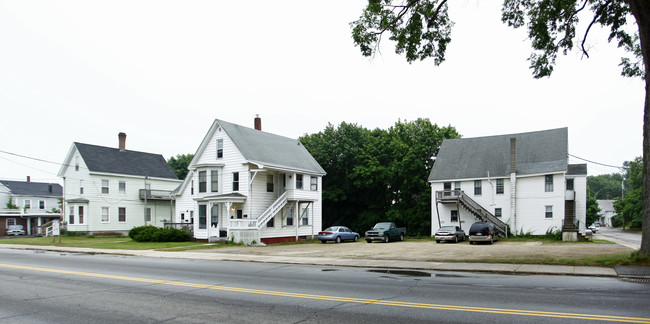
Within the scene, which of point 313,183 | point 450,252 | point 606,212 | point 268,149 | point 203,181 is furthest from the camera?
point 606,212

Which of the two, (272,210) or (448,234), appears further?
(272,210)

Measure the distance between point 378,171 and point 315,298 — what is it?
145 feet

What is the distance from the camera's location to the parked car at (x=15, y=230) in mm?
61025

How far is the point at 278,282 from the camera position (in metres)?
13.1

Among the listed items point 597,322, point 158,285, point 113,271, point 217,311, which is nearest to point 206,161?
point 113,271

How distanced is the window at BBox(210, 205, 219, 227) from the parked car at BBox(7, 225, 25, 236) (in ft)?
137

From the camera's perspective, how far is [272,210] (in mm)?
36250

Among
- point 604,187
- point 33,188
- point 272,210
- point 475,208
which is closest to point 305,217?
point 272,210

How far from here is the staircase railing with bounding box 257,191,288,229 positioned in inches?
1372

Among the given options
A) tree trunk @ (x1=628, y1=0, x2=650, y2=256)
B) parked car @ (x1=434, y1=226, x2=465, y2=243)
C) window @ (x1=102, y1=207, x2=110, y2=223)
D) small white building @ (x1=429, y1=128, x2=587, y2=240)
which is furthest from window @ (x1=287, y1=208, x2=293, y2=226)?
tree trunk @ (x1=628, y1=0, x2=650, y2=256)

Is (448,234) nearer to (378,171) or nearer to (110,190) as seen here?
(378,171)

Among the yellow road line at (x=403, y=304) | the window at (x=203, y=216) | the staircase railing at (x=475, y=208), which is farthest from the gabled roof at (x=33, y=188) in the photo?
the yellow road line at (x=403, y=304)

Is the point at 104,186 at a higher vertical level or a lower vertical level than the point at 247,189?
lower

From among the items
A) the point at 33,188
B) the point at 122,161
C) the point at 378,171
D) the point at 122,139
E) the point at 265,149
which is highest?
the point at 122,139
